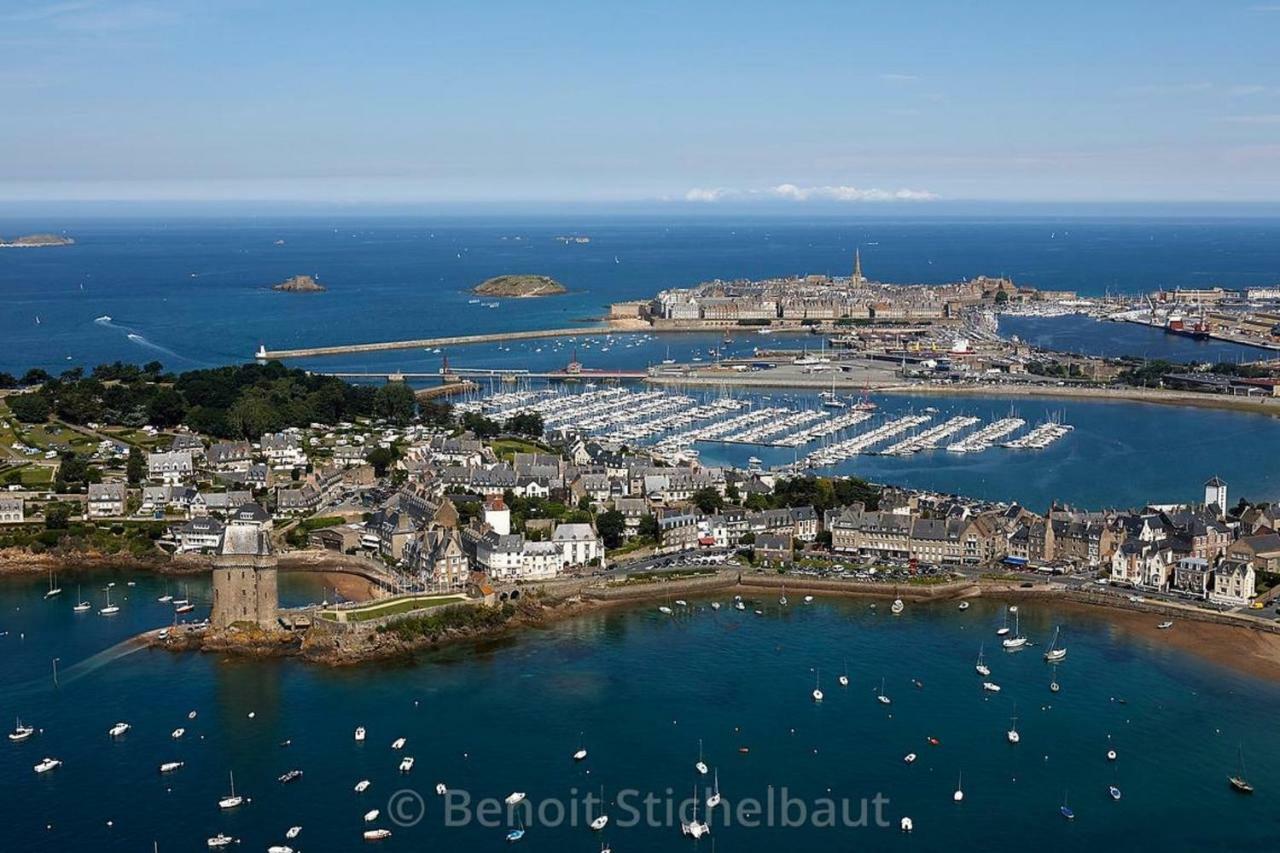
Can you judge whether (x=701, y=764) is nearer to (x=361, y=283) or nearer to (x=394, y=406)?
(x=394, y=406)

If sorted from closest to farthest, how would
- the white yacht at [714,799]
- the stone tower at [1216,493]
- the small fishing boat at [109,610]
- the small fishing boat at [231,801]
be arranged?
the small fishing boat at [231,801]
the white yacht at [714,799]
the small fishing boat at [109,610]
the stone tower at [1216,493]

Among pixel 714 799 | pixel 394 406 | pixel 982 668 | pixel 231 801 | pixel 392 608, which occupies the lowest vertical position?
pixel 231 801

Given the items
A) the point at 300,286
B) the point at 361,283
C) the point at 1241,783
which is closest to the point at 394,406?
the point at 1241,783

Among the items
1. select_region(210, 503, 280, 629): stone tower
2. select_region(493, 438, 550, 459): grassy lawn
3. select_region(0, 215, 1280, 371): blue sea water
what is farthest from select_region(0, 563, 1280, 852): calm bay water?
select_region(0, 215, 1280, 371): blue sea water

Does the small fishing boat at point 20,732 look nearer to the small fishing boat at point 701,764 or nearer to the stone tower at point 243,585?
the stone tower at point 243,585

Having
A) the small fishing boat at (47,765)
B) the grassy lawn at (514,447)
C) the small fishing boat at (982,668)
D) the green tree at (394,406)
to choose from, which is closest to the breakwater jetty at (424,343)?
the green tree at (394,406)

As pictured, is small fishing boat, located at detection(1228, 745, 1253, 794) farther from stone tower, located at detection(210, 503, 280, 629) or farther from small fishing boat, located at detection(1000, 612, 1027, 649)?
stone tower, located at detection(210, 503, 280, 629)
